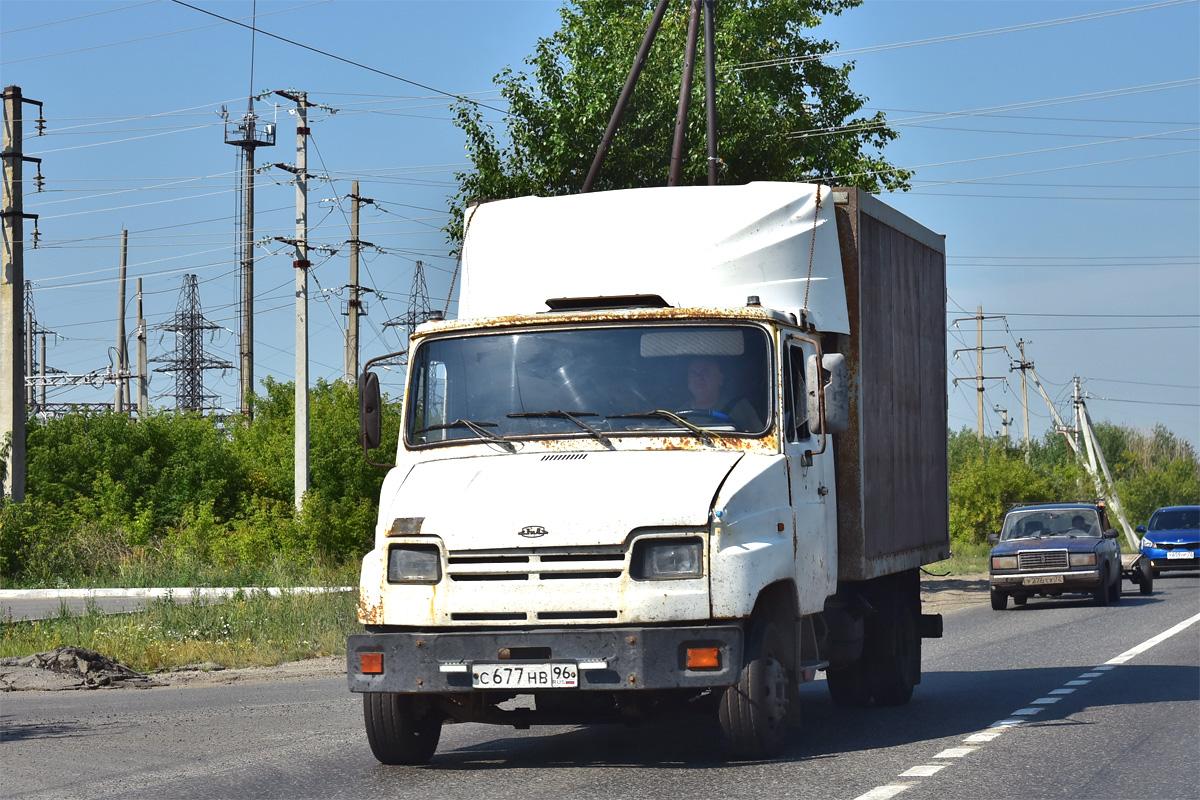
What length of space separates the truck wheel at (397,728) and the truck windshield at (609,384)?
1.50 metres

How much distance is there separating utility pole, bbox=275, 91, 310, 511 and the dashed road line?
1880 centimetres

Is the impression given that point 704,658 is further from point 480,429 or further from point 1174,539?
point 1174,539

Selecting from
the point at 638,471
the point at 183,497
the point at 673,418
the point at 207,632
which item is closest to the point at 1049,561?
the point at 207,632

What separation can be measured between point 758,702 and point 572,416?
6.15 ft

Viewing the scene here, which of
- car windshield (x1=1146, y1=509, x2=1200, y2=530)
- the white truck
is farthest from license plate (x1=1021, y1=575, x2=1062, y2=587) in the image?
the white truck

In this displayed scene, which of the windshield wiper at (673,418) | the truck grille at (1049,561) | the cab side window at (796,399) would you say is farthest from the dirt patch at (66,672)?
the truck grille at (1049,561)

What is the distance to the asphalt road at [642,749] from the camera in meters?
7.92

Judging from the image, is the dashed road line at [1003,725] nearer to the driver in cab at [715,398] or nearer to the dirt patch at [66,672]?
the driver in cab at [715,398]

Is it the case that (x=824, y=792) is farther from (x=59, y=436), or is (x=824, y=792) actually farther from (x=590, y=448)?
(x=59, y=436)

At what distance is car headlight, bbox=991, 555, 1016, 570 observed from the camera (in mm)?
25141

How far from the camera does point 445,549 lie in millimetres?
7918

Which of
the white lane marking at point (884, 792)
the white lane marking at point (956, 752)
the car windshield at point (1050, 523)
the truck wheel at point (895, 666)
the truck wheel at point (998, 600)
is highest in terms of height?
the car windshield at point (1050, 523)

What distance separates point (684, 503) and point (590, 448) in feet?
2.99

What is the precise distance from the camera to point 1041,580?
25000 mm
